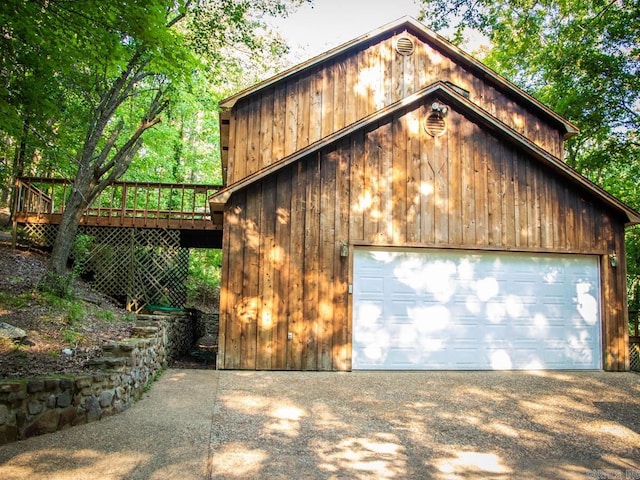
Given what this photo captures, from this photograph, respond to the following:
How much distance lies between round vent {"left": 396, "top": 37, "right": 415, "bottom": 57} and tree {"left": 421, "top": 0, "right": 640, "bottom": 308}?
1068 millimetres

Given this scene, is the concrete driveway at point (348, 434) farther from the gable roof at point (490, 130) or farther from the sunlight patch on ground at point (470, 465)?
the gable roof at point (490, 130)

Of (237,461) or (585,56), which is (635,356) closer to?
(585,56)

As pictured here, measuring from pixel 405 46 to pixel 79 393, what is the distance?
9.58m

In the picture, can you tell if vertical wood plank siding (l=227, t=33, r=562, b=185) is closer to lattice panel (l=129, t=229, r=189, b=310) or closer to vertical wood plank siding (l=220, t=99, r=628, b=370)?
A: vertical wood plank siding (l=220, t=99, r=628, b=370)

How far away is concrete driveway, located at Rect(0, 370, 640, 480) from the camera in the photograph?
351cm

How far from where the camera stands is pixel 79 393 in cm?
446

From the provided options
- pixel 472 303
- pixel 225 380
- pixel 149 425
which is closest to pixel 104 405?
pixel 149 425

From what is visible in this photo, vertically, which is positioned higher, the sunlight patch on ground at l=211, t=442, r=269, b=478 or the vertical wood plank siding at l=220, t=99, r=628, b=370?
the vertical wood plank siding at l=220, t=99, r=628, b=370

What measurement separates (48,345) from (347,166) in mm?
5477

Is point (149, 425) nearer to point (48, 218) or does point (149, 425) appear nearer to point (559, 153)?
point (48, 218)

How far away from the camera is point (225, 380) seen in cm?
686

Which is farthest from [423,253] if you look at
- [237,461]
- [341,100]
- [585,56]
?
[585,56]

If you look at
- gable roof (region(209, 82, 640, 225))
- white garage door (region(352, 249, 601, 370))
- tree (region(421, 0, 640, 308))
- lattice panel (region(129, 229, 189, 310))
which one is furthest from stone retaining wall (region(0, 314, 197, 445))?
tree (region(421, 0, 640, 308))

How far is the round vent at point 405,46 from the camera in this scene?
34.4ft
